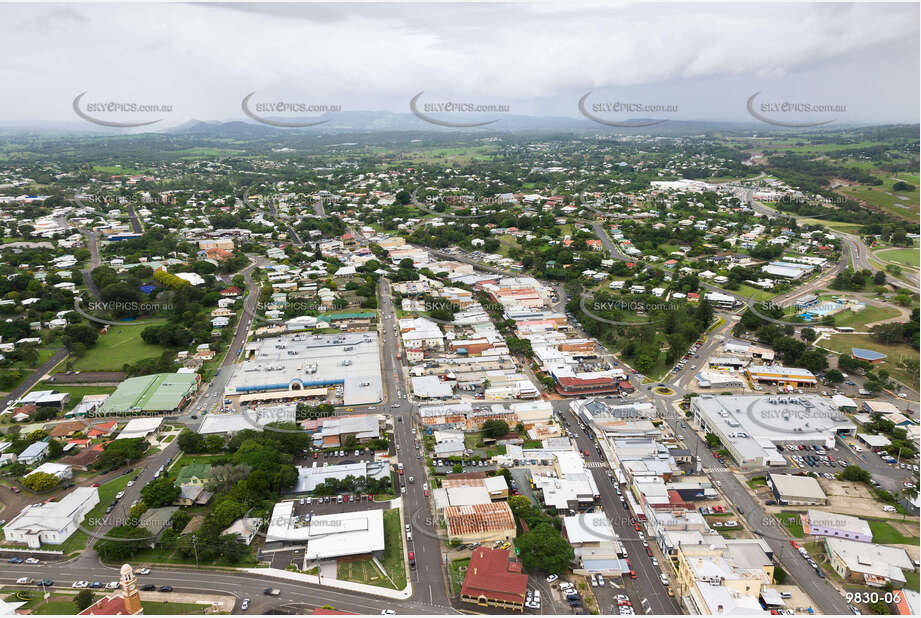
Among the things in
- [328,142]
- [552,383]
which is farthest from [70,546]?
[328,142]

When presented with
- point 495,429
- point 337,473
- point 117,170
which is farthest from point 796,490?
point 117,170

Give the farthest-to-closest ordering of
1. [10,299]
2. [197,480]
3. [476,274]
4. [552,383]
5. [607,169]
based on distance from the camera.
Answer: [607,169], [476,274], [10,299], [552,383], [197,480]

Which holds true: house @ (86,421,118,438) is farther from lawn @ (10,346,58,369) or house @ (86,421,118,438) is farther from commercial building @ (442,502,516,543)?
commercial building @ (442,502,516,543)

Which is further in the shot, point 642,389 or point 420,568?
point 642,389

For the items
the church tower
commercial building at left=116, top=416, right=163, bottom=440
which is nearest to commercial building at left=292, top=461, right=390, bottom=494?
the church tower

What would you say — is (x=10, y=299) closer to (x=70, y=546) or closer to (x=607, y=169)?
(x=70, y=546)

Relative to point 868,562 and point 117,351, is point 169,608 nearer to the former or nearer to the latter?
point 868,562
